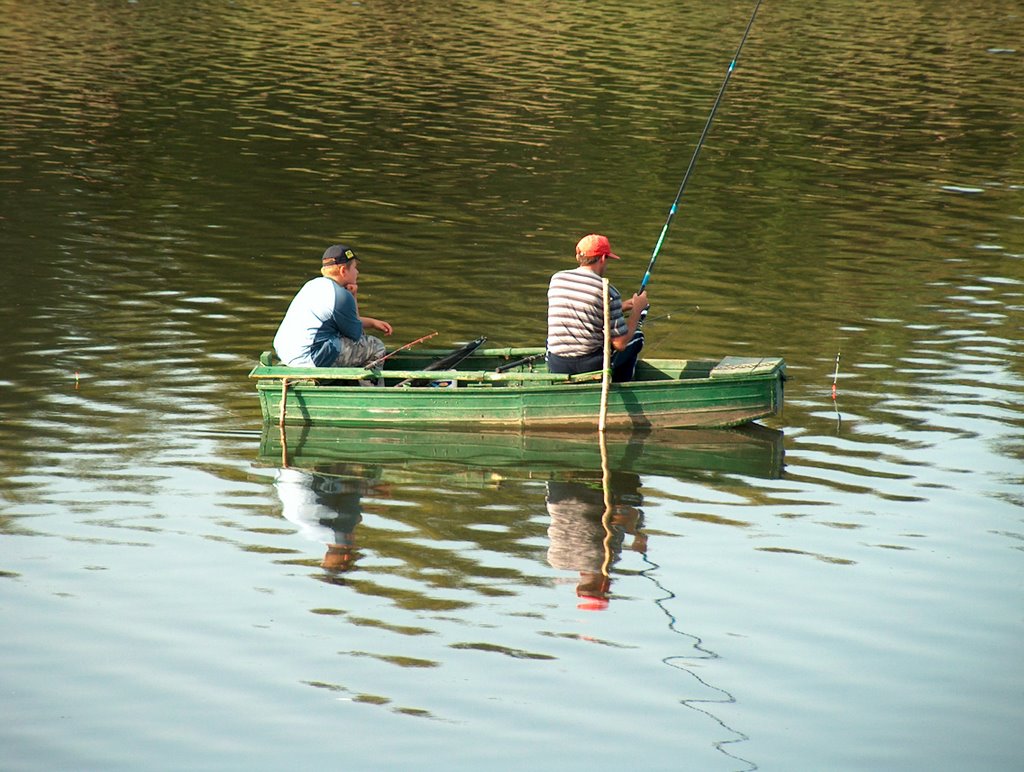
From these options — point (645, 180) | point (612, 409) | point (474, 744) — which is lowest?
point (474, 744)

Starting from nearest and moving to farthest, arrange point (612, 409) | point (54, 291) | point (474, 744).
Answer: point (474, 744) < point (612, 409) < point (54, 291)

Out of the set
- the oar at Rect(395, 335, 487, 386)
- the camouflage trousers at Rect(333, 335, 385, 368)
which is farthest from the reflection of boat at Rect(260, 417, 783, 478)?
the oar at Rect(395, 335, 487, 386)

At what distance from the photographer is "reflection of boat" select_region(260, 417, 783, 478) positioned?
37.3 feet

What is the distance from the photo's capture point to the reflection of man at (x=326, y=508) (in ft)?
31.3

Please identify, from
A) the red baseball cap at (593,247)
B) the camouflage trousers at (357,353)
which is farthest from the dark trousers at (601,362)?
the camouflage trousers at (357,353)

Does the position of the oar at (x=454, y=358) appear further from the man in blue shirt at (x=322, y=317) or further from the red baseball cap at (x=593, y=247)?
the red baseball cap at (x=593, y=247)

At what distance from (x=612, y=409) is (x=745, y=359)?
132 cm

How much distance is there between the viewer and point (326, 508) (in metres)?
10.4

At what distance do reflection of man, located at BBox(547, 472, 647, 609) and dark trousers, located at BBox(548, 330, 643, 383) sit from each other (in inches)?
48.7

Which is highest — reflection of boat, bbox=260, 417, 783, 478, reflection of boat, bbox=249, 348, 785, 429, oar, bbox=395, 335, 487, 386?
oar, bbox=395, 335, 487, 386

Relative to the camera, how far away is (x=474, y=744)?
275 inches

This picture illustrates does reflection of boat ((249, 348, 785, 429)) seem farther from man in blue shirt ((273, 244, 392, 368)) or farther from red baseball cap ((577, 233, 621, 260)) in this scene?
red baseball cap ((577, 233, 621, 260))

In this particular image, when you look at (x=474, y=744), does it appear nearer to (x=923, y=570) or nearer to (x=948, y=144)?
(x=923, y=570)

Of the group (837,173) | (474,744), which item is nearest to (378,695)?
(474,744)
